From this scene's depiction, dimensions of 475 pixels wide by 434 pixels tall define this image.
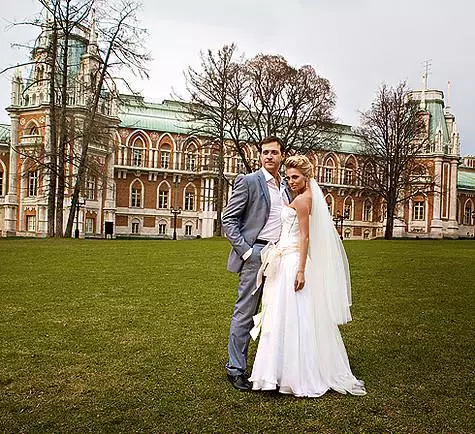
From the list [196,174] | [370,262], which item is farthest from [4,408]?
[196,174]

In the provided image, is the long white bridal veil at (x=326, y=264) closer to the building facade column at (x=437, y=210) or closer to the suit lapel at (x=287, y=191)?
the suit lapel at (x=287, y=191)

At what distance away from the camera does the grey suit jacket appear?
5.39 m

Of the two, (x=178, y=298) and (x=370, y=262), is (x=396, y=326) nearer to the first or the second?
(x=178, y=298)

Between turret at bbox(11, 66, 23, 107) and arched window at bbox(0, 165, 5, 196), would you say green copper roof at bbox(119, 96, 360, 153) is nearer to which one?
arched window at bbox(0, 165, 5, 196)

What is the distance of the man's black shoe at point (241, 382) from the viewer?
514 cm

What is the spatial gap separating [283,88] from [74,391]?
1283 inches

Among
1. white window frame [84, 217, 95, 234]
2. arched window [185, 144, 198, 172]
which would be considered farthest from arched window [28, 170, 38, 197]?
arched window [185, 144, 198, 172]

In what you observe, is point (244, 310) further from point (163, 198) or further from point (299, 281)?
point (163, 198)

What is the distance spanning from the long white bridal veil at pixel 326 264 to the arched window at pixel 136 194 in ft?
174

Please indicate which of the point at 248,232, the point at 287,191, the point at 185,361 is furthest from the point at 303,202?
the point at 185,361

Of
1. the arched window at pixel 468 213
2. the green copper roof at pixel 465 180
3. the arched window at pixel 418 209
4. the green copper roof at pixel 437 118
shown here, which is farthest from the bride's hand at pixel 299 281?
the green copper roof at pixel 465 180

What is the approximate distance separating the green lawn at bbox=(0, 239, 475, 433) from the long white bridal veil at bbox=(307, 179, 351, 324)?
2.75ft

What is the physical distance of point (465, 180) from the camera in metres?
70.9

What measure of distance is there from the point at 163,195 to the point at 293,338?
54913 millimetres
